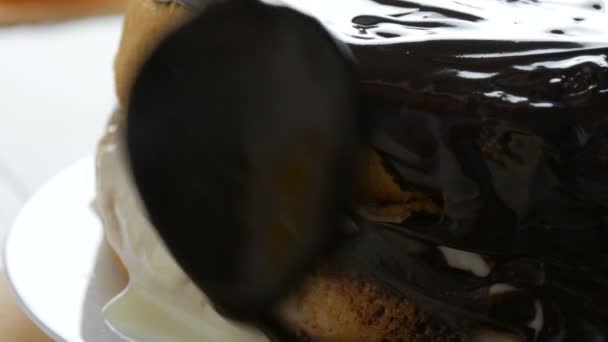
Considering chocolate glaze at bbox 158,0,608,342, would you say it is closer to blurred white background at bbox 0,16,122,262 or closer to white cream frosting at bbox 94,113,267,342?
white cream frosting at bbox 94,113,267,342

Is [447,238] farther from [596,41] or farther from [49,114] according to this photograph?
[49,114]

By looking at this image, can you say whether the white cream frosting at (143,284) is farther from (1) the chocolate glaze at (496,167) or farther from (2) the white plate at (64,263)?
(1) the chocolate glaze at (496,167)

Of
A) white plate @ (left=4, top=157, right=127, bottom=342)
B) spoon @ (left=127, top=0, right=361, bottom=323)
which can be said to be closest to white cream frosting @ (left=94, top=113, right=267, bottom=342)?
white plate @ (left=4, top=157, right=127, bottom=342)

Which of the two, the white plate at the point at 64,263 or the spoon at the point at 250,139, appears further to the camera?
the white plate at the point at 64,263

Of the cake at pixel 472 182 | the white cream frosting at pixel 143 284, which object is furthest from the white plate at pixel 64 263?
the cake at pixel 472 182

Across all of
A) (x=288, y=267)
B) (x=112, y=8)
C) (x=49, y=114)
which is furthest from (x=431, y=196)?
(x=112, y=8)

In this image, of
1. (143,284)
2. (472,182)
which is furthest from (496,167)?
(143,284)
